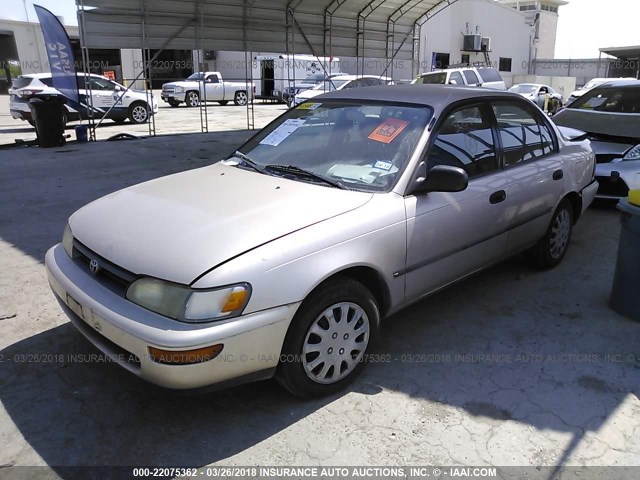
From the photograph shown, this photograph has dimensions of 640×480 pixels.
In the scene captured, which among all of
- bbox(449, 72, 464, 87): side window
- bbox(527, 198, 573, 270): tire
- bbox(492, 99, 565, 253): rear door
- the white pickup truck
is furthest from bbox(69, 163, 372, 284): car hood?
the white pickup truck

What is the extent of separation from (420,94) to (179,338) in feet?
7.98

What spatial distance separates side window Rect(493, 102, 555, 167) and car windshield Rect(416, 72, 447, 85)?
1424 cm

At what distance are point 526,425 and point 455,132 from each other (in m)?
1.92

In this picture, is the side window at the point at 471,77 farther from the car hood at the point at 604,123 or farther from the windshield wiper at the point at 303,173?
the windshield wiper at the point at 303,173

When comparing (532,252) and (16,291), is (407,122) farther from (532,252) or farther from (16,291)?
(16,291)

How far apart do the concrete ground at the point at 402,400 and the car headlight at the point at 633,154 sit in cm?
284

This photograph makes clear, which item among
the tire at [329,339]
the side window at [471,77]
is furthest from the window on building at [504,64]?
the tire at [329,339]

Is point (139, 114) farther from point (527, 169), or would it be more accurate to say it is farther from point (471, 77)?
point (527, 169)

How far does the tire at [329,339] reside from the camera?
8.57ft

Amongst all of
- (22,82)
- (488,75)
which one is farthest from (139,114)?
(488,75)

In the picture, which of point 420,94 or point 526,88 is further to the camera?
point 526,88

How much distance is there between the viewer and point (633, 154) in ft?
21.2

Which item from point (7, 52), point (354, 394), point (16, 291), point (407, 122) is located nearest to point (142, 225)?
point (354, 394)

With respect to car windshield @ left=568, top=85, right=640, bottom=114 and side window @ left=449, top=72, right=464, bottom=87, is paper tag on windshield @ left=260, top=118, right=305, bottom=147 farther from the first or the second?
side window @ left=449, top=72, right=464, bottom=87
